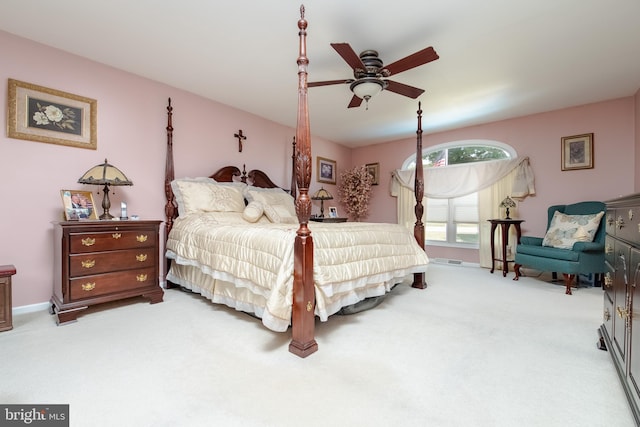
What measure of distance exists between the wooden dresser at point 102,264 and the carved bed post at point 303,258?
1.78 metres

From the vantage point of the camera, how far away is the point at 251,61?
114 inches

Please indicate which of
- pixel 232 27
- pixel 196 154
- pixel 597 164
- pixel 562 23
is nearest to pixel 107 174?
pixel 196 154

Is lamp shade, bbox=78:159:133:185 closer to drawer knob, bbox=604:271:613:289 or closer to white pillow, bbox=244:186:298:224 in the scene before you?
white pillow, bbox=244:186:298:224

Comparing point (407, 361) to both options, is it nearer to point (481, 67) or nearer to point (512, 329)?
point (512, 329)

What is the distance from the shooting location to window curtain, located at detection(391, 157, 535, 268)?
4445 mm

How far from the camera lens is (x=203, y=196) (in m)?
3.32

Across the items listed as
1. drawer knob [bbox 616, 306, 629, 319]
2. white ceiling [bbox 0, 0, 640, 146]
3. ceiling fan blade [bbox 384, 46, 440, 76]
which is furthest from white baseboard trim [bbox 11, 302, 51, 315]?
drawer knob [bbox 616, 306, 629, 319]

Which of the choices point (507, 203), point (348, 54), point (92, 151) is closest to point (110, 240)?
point (92, 151)

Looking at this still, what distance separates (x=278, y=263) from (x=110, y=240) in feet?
5.54

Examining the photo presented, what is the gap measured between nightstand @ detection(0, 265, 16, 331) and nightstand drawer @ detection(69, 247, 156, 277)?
Result: 36cm

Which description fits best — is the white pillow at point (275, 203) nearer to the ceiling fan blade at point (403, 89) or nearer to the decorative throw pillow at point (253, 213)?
the decorative throw pillow at point (253, 213)

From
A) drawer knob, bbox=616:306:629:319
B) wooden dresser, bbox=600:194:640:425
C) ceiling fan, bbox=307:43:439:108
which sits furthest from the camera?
ceiling fan, bbox=307:43:439:108

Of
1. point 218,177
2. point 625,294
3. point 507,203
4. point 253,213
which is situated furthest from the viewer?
point 507,203

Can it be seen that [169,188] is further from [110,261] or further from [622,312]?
[622,312]
